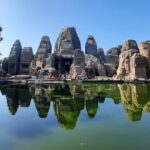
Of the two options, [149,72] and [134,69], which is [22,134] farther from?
[149,72]

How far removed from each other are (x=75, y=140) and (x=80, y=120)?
3.58m

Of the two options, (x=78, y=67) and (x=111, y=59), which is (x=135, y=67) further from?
(x=111, y=59)

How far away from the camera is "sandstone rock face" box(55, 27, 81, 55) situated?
69312 millimetres

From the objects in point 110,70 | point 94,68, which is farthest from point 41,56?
point 110,70

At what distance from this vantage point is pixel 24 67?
68.6 m

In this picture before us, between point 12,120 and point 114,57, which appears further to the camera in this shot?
point 114,57

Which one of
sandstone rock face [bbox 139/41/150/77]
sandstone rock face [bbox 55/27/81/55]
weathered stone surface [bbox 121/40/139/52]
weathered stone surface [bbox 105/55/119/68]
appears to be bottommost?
sandstone rock face [bbox 139/41/150/77]

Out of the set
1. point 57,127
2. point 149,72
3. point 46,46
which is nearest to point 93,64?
point 149,72

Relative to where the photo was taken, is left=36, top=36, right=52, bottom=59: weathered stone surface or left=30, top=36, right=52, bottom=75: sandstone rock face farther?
left=36, top=36, right=52, bottom=59: weathered stone surface

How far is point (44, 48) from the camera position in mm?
69250

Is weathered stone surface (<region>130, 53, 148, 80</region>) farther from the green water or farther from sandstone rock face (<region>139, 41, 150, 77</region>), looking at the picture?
the green water

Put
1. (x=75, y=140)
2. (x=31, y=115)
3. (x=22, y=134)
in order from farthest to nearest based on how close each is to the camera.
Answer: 1. (x=31, y=115)
2. (x=22, y=134)
3. (x=75, y=140)

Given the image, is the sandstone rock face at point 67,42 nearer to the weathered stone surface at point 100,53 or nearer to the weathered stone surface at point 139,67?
the weathered stone surface at point 100,53

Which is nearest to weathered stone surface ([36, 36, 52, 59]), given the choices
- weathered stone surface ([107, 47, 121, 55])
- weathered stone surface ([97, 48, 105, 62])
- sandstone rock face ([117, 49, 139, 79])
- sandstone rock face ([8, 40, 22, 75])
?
sandstone rock face ([8, 40, 22, 75])
